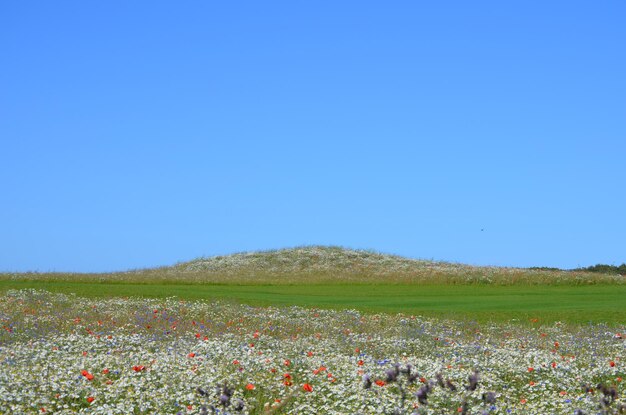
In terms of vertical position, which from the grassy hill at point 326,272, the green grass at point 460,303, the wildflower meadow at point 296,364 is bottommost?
the wildflower meadow at point 296,364

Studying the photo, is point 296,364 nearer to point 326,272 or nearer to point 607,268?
point 326,272

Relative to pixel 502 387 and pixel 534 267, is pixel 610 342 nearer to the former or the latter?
pixel 502 387

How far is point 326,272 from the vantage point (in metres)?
65.5

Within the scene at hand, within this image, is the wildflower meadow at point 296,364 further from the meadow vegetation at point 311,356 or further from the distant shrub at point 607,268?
the distant shrub at point 607,268

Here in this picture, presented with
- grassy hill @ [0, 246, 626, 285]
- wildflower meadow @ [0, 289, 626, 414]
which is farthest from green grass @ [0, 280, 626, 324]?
grassy hill @ [0, 246, 626, 285]

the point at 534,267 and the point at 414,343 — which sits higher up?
the point at 534,267

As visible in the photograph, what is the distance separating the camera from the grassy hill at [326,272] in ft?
183

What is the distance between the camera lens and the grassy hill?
55781 millimetres

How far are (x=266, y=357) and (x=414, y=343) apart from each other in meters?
6.34

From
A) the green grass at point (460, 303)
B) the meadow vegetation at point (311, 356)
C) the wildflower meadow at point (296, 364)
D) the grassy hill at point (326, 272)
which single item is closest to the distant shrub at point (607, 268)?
the grassy hill at point (326, 272)

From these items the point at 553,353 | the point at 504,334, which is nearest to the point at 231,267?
the point at 504,334

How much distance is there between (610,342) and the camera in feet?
67.0

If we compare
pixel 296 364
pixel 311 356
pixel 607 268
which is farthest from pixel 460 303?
pixel 607 268

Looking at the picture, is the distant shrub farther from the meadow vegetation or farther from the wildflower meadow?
the wildflower meadow
